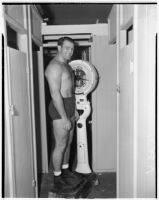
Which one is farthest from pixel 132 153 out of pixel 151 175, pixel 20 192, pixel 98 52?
pixel 98 52

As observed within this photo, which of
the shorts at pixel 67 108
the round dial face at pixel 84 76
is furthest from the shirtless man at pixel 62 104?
the round dial face at pixel 84 76

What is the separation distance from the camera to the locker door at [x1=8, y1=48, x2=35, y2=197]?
5.86 feet

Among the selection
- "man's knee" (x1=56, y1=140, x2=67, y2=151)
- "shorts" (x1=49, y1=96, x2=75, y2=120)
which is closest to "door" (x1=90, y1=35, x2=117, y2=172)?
"shorts" (x1=49, y1=96, x2=75, y2=120)

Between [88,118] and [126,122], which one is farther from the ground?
[126,122]

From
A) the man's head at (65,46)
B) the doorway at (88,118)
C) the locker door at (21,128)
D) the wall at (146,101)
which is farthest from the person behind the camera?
the doorway at (88,118)

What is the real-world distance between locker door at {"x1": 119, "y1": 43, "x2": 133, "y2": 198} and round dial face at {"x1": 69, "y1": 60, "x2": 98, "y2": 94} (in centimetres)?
82

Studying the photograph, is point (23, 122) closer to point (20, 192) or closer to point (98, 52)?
point (20, 192)

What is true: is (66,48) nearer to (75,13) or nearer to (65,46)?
(65,46)

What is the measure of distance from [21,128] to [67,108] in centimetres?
93

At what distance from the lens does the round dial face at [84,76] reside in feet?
10.00

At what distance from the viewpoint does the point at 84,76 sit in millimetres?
3096

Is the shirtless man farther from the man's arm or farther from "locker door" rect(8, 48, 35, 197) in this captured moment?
"locker door" rect(8, 48, 35, 197)

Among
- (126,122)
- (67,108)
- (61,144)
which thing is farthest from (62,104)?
(126,122)

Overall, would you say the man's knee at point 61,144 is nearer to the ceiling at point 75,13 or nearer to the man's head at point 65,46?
the man's head at point 65,46
